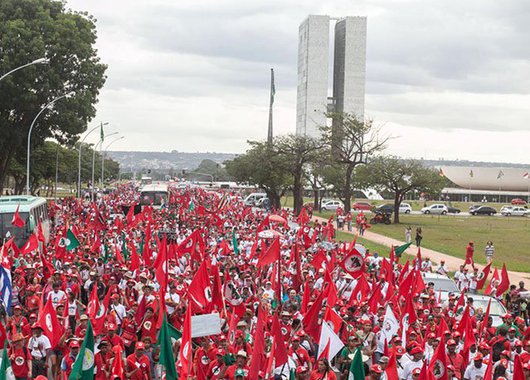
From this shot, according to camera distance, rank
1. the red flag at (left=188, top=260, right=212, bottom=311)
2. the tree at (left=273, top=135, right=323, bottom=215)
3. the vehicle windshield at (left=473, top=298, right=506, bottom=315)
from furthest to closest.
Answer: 1. the tree at (left=273, top=135, right=323, bottom=215)
2. the vehicle windshield at (left=473, top=298, right=506, bottom=315)
3. the red flag at (left=188, top=260, right=212, bottom=311)

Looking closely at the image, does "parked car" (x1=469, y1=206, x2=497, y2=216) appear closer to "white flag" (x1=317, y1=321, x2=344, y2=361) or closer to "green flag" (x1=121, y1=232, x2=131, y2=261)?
"green flag" (x1=121, y1=232, x2=131, y2=261)

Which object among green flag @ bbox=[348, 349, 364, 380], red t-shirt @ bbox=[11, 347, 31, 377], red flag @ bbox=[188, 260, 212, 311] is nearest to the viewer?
green flag @ bbox=[348, 349, 364, 380]

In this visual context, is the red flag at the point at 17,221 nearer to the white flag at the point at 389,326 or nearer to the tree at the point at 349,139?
the white flag at the point at 389,326

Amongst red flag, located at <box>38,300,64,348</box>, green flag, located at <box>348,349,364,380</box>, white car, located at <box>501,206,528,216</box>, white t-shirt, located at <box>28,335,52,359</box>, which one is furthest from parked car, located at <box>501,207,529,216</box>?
green flag, located at <box>348,349,364,380</box>

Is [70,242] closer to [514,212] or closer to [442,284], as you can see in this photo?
[442,284]

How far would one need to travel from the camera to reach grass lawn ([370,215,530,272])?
4198 centimetres

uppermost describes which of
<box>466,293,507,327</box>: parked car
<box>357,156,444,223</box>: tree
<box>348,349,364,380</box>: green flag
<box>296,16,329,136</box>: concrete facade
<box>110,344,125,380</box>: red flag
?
<box>296,16,329,136</box>: concrete facade

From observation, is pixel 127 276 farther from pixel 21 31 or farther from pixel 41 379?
pixel 21 31

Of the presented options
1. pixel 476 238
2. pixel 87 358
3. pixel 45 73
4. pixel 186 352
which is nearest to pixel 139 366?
pixel 87 358

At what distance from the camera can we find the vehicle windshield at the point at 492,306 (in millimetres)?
18156

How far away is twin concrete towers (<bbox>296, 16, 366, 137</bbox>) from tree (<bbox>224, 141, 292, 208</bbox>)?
5375 centimetres

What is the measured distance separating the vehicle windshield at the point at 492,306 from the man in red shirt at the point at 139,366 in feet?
29.3

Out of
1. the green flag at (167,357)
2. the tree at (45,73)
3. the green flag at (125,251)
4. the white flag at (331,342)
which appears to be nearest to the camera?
the green flag at (167,357)

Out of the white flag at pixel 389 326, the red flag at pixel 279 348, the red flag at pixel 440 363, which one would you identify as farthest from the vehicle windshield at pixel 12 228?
the red flag at pixel 440 363
